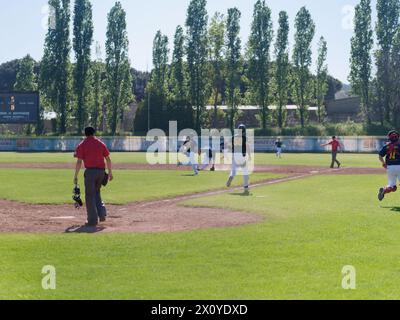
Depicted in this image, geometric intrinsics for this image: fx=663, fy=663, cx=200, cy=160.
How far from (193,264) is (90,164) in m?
5.32

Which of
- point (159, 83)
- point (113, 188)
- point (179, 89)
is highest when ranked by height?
point (159, 83)

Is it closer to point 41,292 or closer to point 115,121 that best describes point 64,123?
point 115,121

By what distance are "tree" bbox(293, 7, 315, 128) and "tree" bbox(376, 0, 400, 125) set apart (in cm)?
1042

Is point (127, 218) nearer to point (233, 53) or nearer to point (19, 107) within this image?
point (19, 107)

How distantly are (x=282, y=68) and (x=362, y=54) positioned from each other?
36.3ft

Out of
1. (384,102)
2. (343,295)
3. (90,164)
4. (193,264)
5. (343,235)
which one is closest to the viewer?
(343,295)

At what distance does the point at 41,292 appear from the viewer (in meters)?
7.79

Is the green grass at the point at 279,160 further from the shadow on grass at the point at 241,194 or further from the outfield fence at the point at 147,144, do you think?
the shadow on grass at the point at 241,194

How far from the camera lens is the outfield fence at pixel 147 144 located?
74.0 metres

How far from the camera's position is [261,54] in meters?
89.6

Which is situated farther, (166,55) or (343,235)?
(166,55)

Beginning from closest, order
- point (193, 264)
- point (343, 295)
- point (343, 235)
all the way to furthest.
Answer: point (343, 295), point (193, 264), point (343, 235)

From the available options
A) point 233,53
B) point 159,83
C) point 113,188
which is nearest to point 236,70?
point 233,53

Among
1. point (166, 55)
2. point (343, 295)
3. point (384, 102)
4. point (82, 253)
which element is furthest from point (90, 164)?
point (166, 55)
